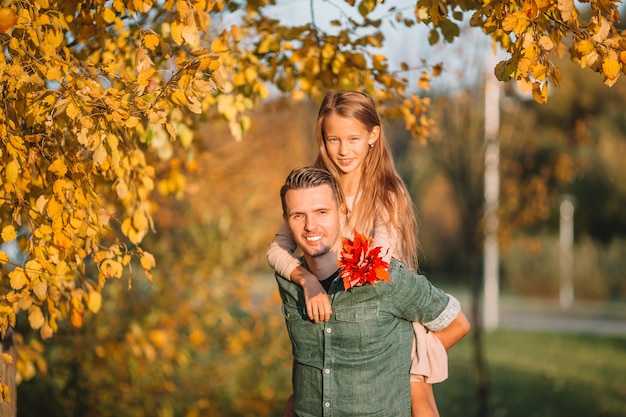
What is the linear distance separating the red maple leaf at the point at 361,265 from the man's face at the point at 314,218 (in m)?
0.29

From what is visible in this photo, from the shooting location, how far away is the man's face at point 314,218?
2.69 m

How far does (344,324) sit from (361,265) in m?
A: 0.31

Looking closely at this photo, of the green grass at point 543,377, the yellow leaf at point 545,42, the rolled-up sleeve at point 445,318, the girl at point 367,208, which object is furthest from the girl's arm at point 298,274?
the green grass at point 543,377

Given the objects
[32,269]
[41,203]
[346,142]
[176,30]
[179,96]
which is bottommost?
[32,269]

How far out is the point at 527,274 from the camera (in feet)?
65.6

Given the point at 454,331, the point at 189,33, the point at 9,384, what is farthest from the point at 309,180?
the point at 9,384

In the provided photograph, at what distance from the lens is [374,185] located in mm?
2984

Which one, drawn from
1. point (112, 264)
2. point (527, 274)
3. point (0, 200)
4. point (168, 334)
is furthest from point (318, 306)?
point (527, 274)

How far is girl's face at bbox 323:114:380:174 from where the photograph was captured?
3.02 meters

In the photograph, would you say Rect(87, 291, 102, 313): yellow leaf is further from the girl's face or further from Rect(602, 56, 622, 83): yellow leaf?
Rect(602, 56, 622, 83): yellow leaf

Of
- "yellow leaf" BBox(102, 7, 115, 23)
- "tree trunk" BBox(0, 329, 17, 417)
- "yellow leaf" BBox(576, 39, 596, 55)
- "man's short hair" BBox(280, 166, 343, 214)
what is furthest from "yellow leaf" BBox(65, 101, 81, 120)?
"yellow leaf" BBox(576, 39, 596, 55)

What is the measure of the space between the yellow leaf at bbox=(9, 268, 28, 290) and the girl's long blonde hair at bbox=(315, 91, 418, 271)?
114cm

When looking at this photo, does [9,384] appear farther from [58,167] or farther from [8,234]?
[58,167]

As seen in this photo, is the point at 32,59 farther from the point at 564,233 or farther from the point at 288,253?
the point at 564,233
